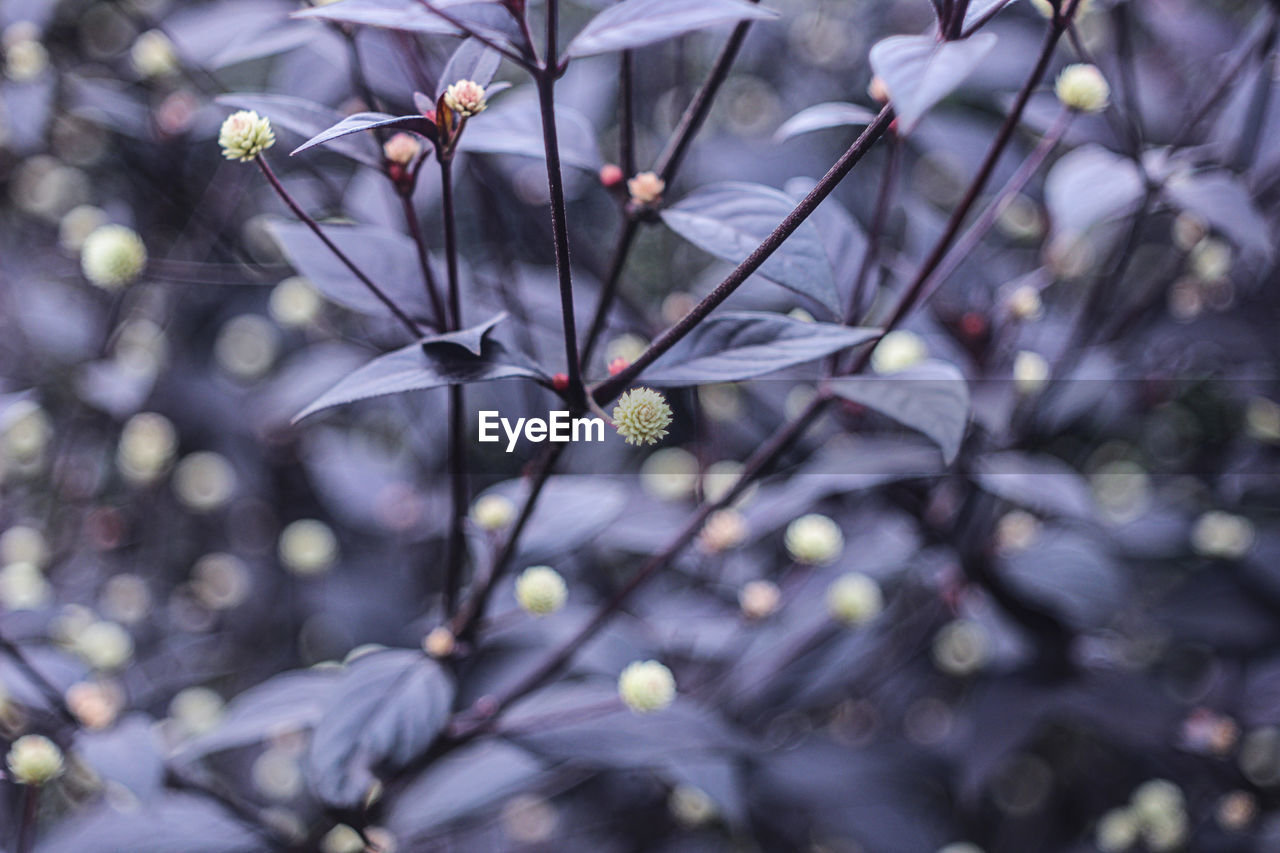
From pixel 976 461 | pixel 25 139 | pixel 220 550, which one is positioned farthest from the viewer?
pixel 220 550

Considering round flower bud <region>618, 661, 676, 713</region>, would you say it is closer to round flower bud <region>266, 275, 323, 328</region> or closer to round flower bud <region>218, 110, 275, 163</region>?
round flower bud <region>218, 110, 275, 163</region>

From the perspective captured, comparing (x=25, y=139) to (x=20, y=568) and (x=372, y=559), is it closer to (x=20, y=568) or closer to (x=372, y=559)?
(x=20, y=568)

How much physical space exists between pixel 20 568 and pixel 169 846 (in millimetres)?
446

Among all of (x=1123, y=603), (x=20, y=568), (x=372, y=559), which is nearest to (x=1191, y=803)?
(x=1123, y=603)

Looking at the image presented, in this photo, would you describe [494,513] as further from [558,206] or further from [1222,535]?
[1222,535]

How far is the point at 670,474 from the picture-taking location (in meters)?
1.00

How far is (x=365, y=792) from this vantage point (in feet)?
2.08

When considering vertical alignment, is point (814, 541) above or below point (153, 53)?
below

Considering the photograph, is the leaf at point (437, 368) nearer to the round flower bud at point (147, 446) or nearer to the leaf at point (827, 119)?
the leaf at point (827, 119)

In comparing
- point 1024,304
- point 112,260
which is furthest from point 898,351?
point 112,260

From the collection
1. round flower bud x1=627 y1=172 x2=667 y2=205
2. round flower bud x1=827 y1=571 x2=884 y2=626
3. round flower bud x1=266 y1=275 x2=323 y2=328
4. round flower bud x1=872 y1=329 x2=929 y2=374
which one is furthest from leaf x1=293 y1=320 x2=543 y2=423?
round flower bud x1=266 y1=275 x2=323 y2=328

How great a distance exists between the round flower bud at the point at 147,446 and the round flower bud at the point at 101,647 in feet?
0.77

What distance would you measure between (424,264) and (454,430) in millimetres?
105

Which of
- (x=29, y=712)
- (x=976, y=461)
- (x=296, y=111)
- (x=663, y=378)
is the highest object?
(x=296, y=111)
